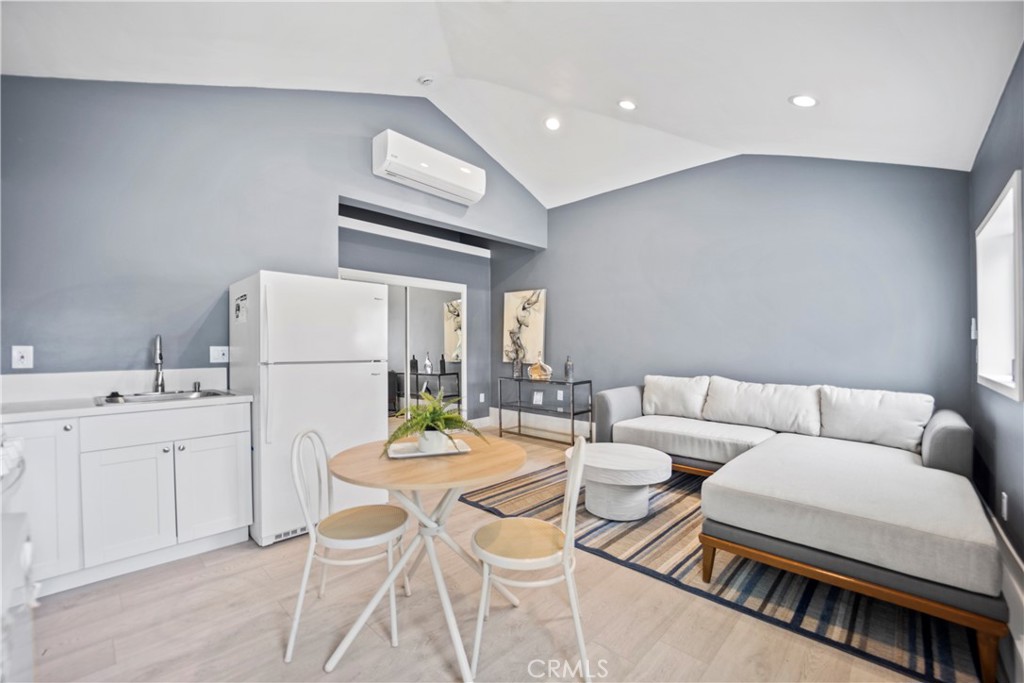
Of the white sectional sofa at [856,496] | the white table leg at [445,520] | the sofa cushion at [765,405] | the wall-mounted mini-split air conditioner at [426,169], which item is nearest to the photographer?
the white sectional sofa at [856,496]

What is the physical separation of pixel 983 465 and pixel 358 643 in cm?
332

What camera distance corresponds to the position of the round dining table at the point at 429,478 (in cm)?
151

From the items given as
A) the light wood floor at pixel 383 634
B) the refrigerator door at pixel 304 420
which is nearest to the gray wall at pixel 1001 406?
the light wood floor at pixel 383 634

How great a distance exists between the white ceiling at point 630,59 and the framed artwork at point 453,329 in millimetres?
2342

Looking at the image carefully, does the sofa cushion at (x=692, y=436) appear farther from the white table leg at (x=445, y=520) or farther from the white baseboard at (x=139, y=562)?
the white baseboard at (x=139, y=562)

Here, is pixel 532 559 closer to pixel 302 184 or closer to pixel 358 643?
pixel 358 643

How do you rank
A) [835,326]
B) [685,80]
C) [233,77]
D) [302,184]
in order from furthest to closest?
[835,326]
[302,184]
[233,77]
[685,80]

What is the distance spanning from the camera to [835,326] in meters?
3.60

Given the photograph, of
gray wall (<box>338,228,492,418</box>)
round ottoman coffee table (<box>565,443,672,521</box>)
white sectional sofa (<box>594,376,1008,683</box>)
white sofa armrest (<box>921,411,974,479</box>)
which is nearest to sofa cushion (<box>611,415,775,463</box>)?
white sectional sofa (<box>594,376,1008,683</box>)

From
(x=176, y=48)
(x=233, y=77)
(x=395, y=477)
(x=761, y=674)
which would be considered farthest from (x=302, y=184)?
(x=761, y=674)

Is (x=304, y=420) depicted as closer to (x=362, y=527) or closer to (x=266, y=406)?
(x=266, y=406)

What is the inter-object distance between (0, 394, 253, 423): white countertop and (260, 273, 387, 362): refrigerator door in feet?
1.35

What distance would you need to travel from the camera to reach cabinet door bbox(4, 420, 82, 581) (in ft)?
6.68

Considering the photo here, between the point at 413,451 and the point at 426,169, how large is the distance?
9.00ft
